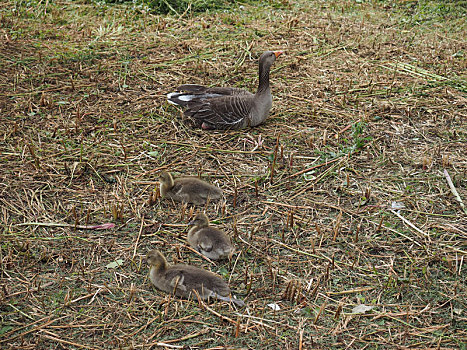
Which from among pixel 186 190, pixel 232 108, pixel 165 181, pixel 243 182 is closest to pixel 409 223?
pixel 243 182

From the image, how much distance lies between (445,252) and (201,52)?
183 inches

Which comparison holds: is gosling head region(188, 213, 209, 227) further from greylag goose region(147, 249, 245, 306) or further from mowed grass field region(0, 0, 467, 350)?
greylag goose region(147, 249, 245, 306)

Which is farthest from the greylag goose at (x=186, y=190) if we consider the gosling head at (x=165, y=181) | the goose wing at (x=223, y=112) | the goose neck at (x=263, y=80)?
the goose neck at (x=263, y=80)

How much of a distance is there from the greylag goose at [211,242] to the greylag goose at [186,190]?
53 cm

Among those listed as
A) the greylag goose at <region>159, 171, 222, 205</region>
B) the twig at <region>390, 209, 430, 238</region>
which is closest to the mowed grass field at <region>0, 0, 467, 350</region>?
the twig at <region>390, 209, 430, 238</region>

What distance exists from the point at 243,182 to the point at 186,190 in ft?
2.13

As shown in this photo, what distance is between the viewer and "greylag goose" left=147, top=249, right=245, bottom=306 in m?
3.80

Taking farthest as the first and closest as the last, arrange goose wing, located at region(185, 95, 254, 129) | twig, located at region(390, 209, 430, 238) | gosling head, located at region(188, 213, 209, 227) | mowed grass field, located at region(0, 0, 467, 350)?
goose wing, located at region(185, 95, 254, 129), twig, located at region(390, 209, 430, 238), gosling head, located at region(188, 213, 209, 227), mowed grass field, located at region(0, 0, 467, 350)

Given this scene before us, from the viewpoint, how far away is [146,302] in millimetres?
3779

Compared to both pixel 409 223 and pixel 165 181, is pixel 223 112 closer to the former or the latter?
pixel 165 181

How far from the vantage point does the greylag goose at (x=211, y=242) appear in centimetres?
417

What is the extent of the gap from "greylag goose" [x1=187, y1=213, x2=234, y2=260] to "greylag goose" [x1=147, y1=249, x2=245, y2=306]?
0.29 meters

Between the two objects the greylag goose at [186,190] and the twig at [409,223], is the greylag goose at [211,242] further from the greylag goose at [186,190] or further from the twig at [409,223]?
the twig at [409,223]

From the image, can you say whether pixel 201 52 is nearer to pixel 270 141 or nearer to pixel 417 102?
pixel 270 141
